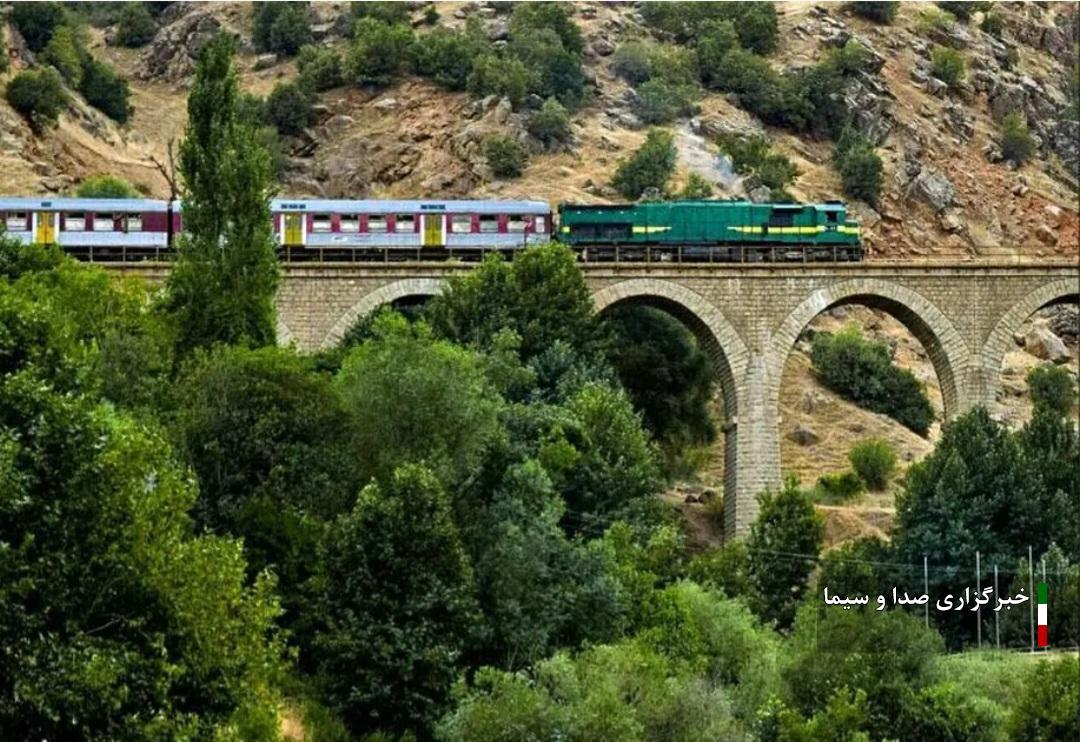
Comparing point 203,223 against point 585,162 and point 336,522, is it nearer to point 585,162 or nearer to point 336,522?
point 336,522

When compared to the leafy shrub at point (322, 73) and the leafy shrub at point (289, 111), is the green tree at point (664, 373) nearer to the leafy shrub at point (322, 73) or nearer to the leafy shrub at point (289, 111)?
the leafy shrub at point (289, 111)

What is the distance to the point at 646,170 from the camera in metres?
99.2

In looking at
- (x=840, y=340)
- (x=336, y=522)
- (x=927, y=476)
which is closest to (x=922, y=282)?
(x=927, y=476)

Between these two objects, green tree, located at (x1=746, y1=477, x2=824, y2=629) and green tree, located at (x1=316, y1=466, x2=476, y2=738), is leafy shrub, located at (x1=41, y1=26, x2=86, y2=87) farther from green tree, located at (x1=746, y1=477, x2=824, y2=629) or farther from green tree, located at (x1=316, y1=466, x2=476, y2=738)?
green tree, located at (x1=316, y1=466, x2=476, y2=738)

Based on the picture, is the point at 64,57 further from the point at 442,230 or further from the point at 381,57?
the point at 442,230

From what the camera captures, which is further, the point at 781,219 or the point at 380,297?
the point at 781,219

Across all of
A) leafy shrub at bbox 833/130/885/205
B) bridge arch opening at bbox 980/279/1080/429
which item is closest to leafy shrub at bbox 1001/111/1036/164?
leafy shrub at bbox 833/130/885/205

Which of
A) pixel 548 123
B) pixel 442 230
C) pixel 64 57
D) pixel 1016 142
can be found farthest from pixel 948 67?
pixel 442 230

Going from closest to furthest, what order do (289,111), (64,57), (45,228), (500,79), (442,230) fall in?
(45,228), (442,230), (64,57), (500,79), (289,111)

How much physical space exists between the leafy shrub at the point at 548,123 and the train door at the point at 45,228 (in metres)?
33.6

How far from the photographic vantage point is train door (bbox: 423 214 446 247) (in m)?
73.5

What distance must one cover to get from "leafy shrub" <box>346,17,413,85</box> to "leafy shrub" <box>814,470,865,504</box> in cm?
3715

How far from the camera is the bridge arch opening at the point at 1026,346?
7131 cm

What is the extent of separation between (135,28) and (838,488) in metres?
54.3
